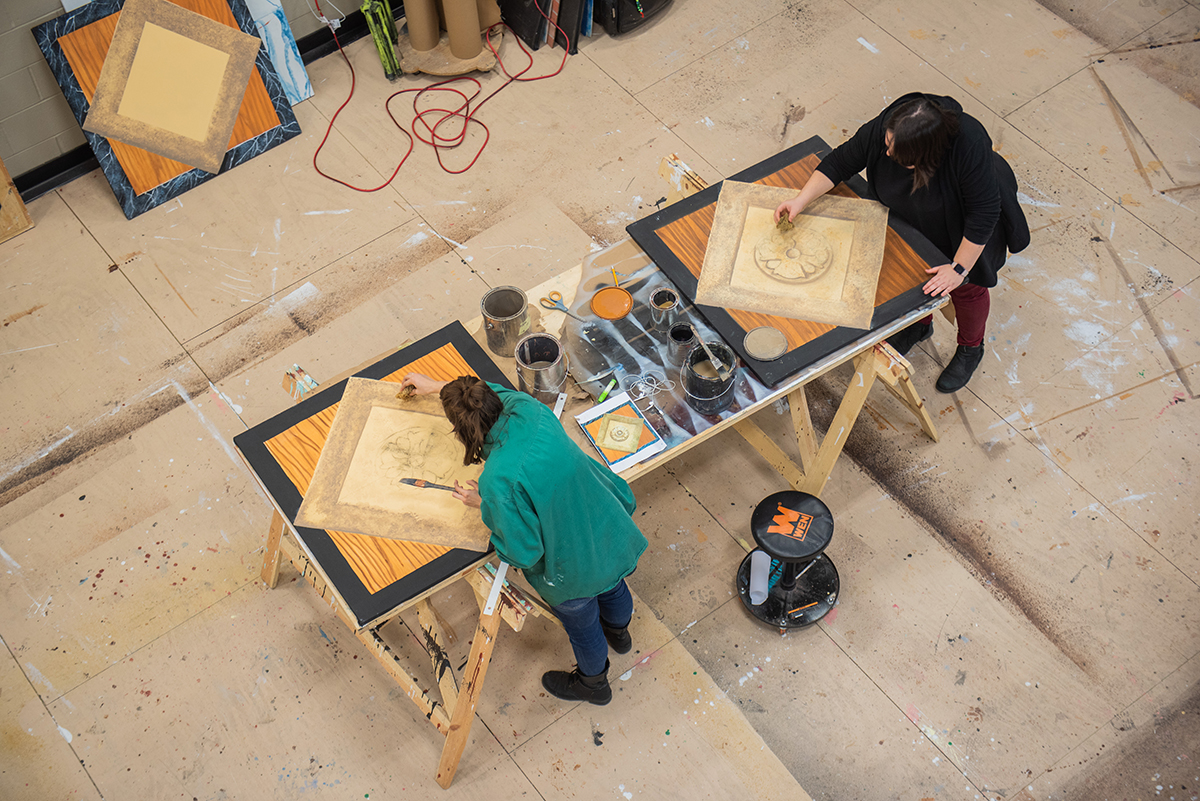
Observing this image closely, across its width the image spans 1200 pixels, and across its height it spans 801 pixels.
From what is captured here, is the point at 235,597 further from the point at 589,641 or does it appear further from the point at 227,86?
the point at 227,86

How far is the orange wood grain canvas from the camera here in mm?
3678

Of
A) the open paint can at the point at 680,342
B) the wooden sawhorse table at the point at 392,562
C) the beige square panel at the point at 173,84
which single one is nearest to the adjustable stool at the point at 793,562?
the open paint can at the point at 680,342

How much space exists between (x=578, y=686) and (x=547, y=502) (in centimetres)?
99

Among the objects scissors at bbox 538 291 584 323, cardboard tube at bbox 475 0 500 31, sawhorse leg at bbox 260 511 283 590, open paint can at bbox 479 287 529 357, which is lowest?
sawhorse leg at bbox 260 511 283 590

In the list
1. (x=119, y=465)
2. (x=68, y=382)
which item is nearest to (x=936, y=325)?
(x=119, y=465)

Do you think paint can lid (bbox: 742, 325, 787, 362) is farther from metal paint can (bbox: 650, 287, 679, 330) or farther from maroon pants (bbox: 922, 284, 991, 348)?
maroon pants (bbox: 922, 284, 991, 348)

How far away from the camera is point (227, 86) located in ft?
13.0

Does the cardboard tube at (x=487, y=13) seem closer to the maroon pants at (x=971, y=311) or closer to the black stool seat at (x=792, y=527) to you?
the maroon pants at (x=971, y=311)

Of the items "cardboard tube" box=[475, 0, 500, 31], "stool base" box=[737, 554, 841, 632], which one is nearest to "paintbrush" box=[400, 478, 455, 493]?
"stool base" box=[737, 554, 841, 632]

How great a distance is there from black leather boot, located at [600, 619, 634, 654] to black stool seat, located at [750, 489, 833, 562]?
1.70 ft

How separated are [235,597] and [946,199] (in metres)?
2.58

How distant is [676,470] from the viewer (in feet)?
10.7

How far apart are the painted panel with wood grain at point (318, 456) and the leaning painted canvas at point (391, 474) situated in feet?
0.08

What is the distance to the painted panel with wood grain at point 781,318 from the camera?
2594 mm
